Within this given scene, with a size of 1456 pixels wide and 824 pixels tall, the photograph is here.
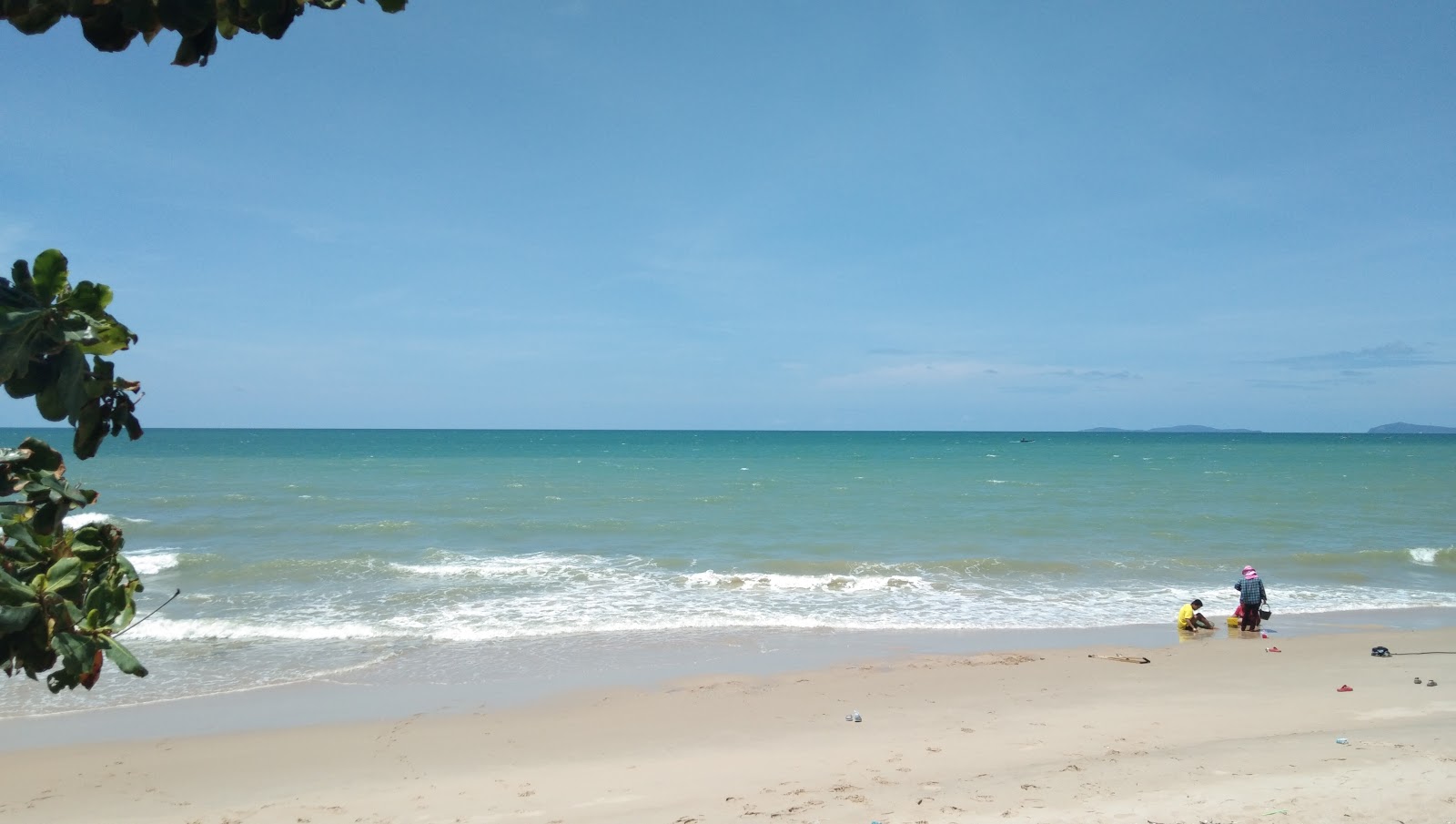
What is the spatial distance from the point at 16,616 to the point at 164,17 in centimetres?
133

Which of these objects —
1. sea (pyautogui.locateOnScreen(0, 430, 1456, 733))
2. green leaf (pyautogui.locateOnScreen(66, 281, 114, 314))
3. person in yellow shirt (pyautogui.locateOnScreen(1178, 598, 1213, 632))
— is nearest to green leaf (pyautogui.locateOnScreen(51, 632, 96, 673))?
green leaf (pyautogui.locateOnScreen(66, 281, 114, 314))

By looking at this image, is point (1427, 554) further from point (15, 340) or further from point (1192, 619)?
point (15, 340)

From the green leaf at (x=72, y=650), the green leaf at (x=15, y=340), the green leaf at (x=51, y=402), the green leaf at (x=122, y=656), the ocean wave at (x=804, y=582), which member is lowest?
the ocean wave at (x=804, y=582)

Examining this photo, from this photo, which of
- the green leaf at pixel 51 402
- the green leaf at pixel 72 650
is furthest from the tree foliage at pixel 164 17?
the green leaf at pixel 72 650

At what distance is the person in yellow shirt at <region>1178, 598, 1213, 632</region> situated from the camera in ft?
41.3

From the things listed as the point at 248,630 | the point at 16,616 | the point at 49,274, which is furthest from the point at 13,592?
the point at 248,630

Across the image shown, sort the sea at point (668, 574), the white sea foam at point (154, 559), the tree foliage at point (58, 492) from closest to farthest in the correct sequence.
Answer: the tree foliage at point (58, 492) → the sea at point (668, 574) → the white sea foam at point (154, 559)

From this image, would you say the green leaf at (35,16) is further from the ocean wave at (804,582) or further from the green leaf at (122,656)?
the ocean wave at (804,582)

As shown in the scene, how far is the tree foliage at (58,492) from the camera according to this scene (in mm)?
1813

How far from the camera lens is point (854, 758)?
292 inches

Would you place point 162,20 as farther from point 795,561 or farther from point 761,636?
point 795,561

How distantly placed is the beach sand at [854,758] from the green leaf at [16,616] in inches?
195

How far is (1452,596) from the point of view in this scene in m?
15.4

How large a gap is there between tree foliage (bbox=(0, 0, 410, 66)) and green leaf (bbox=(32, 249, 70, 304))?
1.48 ft
